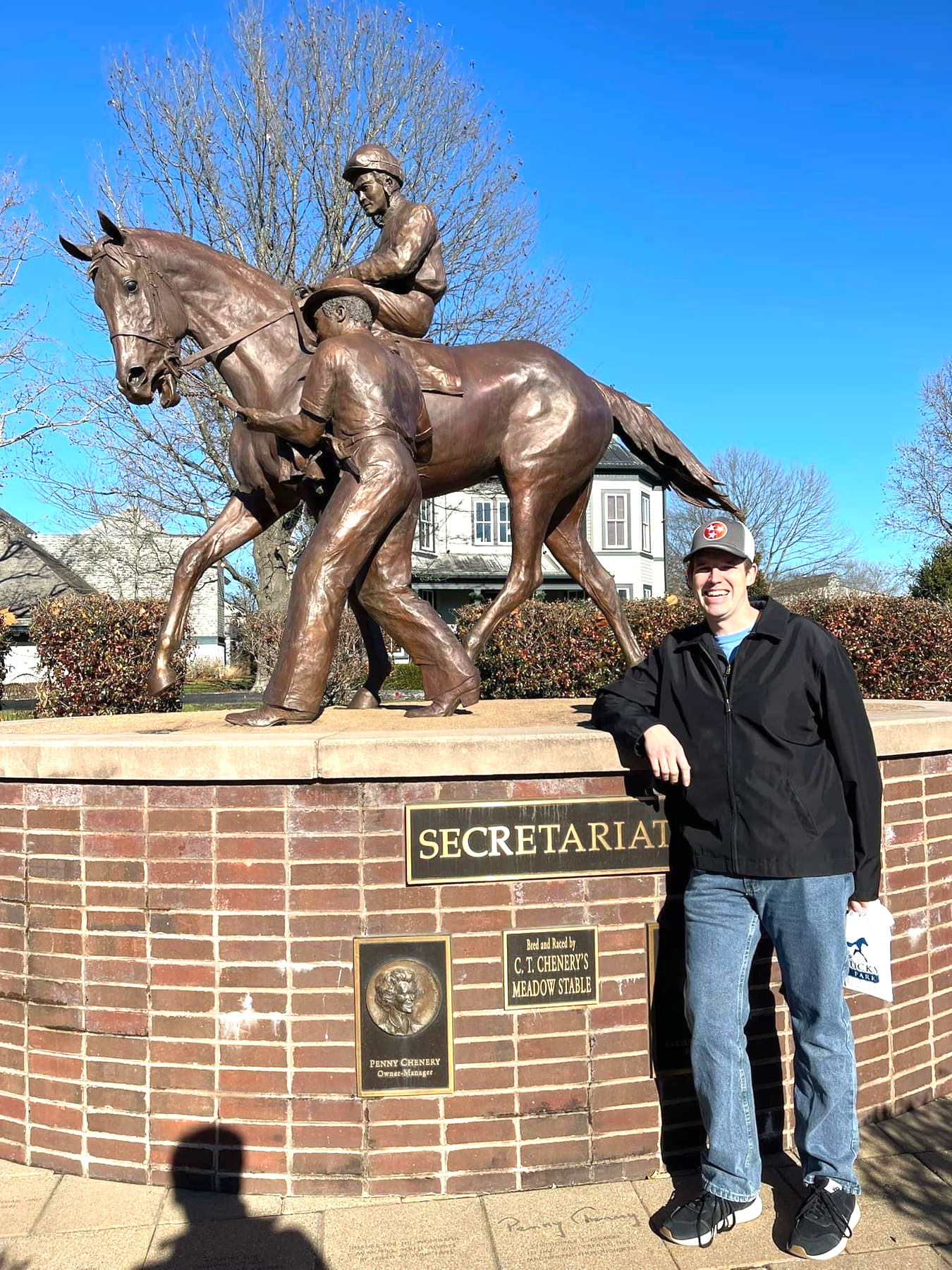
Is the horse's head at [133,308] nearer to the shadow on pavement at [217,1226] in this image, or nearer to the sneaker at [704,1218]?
the shadow on pavement at [217,1226]

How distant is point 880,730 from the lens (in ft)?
11.6

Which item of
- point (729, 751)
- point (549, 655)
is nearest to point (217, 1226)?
point (729, 751)

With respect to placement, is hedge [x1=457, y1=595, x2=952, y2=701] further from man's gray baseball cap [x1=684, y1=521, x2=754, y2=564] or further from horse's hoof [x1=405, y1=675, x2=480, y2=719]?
man's gray baseball cap [x1=684, y1=521, x2=754, y2=564]

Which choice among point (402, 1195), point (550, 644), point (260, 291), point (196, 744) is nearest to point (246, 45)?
point (550, 644)

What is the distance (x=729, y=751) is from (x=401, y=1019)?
137cm

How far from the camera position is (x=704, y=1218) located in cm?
280

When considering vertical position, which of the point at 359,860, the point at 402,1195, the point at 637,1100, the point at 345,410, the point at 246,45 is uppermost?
the point at 246,45

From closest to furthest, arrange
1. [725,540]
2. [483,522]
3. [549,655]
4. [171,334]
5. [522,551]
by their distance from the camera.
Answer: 1. [725,540]
2. [171,334]
3. [522,551]
4. [549,655]
5. [483,522]

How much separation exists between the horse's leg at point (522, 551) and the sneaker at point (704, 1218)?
281cm

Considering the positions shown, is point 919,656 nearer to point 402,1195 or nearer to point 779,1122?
point 779,1122

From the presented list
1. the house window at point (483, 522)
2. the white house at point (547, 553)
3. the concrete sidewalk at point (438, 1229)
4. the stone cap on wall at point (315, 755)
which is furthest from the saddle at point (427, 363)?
the house window at point (483, 522)

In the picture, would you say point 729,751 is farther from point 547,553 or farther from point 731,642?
point 547,553

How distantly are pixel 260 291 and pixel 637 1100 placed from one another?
3887mm

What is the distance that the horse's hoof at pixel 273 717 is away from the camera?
13.1 ft
